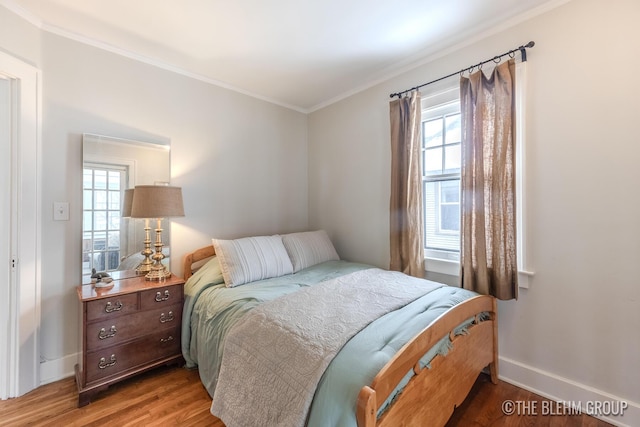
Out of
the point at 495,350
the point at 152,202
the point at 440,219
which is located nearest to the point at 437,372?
the point at 495,350

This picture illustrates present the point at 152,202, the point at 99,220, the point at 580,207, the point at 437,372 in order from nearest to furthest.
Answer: the point at 437,372 < the point at 580,207 < the point at 152,202 < the point at 99,220

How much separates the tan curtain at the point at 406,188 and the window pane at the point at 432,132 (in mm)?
159

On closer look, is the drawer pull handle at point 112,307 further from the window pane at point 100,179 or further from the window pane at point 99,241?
the window pane at point 100,179

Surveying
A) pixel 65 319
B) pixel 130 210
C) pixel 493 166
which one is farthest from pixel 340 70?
pixel 65 319

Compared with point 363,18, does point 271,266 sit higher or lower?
lower

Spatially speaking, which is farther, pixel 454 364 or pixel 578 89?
pixel 578 89

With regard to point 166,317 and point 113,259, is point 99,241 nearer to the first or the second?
point 113,259

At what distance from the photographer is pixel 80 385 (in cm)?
177

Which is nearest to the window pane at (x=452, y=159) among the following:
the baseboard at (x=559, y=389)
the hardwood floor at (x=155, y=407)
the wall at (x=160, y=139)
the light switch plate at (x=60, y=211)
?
the baseboard at (x=559, y=389)

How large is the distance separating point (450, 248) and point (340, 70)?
1.92 meters

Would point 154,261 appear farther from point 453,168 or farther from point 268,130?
point 453,168

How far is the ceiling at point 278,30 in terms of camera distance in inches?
71.2

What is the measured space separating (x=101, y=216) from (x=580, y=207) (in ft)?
10.9

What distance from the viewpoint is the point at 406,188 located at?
8.00 ft
